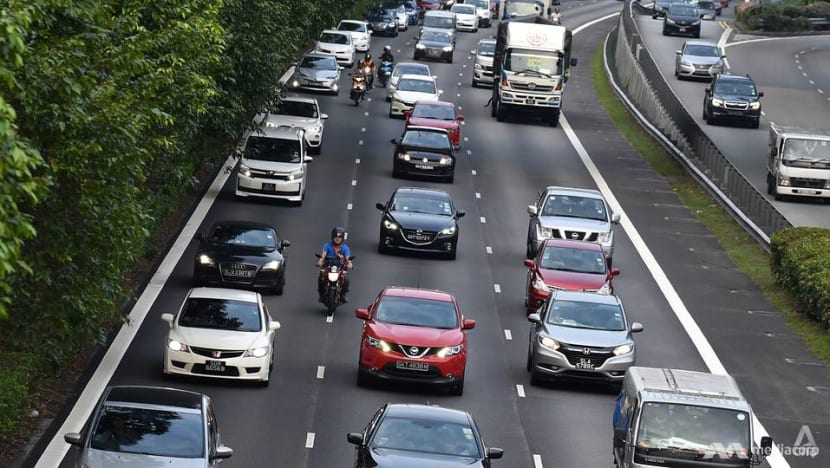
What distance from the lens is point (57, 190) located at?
18.0 m

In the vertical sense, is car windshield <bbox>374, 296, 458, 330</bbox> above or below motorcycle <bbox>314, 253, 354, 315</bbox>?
above

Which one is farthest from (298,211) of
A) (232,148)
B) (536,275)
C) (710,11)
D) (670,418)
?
(710,11)

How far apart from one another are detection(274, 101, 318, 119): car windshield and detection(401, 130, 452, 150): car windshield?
162 inches

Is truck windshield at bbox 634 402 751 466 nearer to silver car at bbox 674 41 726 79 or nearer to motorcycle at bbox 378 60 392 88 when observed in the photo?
motorcycle at bbox 378 60 392 88

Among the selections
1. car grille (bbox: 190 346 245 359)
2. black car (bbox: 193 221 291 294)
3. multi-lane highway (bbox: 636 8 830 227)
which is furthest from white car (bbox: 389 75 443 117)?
car grille (bbox: 190 346 245 359)

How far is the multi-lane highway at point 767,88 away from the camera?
5234 centimetres

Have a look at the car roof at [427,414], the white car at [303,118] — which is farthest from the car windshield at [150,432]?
the white car at [303,118]

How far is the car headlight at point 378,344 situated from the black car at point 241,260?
705 cm

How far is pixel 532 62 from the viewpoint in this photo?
6097 cm

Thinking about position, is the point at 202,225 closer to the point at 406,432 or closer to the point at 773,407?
the point at 773,407

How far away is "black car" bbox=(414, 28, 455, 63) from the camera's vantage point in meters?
82.2

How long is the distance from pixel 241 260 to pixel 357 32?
51702 mm

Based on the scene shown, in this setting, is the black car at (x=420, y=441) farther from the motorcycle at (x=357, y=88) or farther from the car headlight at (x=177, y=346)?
the motorcycle at (x=357, y=88)

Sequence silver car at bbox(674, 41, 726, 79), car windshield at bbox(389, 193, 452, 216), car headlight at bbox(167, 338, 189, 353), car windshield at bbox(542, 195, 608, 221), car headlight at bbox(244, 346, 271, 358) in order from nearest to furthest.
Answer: car headlight at bbox(167, 338, 189, 353) < car headlight at bbox(244, 346, 271, 358) < car windshield at bbox(542, 195, 608, 221) < car windshield at bbox(389, 193, 452, 216) < silver car at bbox(674, 41, 726, 79)
